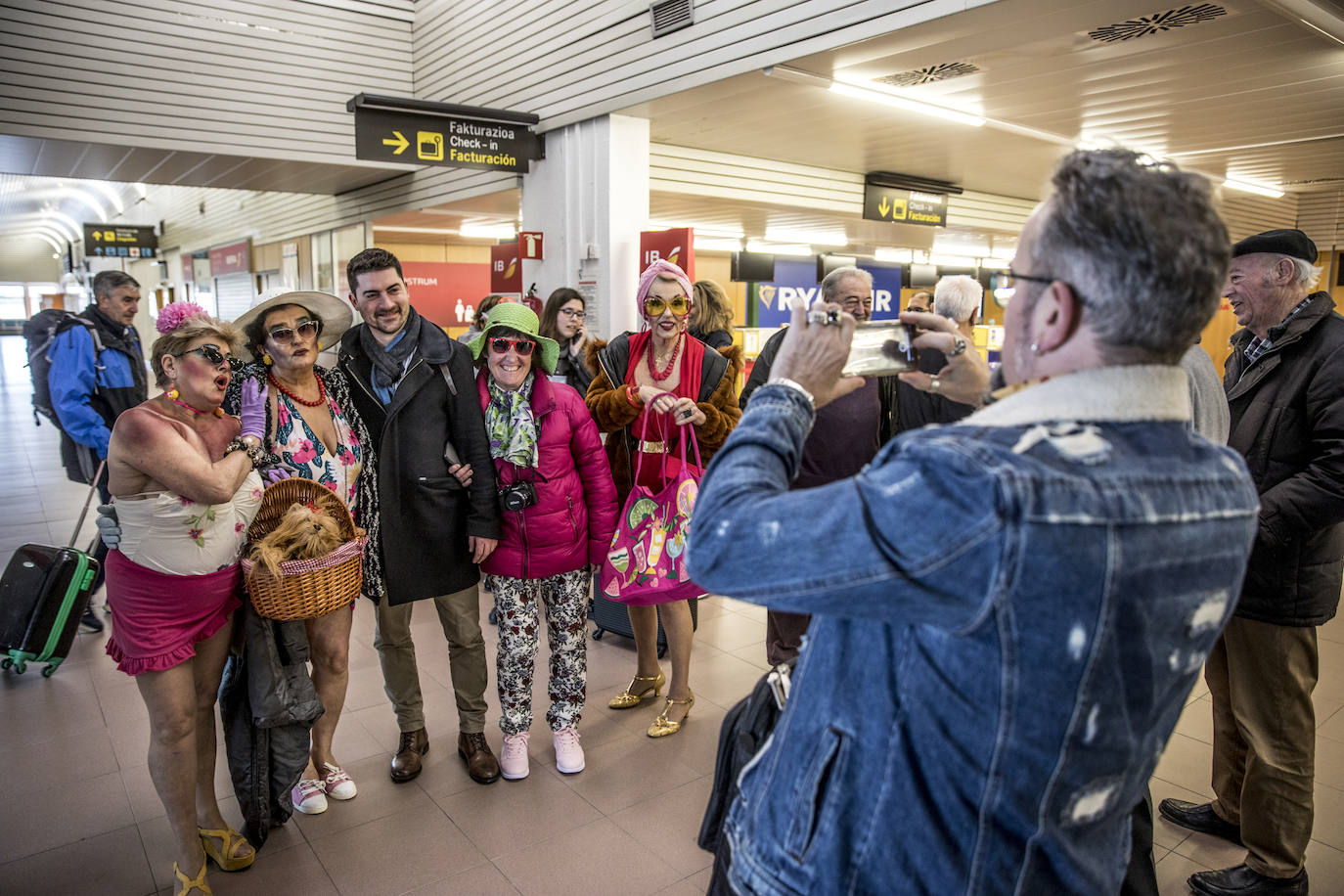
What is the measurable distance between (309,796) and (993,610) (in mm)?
2950

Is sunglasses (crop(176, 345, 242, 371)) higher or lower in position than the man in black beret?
higher

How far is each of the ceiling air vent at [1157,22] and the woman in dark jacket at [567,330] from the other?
343 cm

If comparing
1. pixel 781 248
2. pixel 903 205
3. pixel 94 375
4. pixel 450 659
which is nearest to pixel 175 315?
pixel 450 659

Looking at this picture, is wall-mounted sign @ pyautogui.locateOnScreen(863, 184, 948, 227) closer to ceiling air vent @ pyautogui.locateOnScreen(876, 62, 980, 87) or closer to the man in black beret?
ceiling air vent @ pyautogui.locateOnScreen(876, 62, 980, 87)

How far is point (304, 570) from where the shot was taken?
8.23 ft

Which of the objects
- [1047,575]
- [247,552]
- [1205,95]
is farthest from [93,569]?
[1205,95]

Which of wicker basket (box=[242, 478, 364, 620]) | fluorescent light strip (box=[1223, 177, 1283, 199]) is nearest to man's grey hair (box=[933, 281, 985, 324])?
wicker basket (box=[242, 478, 364, 620])

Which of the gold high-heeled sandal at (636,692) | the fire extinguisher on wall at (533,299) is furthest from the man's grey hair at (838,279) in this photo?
the fire extinguisher on wall at (533,299)

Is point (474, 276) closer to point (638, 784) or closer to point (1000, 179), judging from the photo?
point (1000, 179)

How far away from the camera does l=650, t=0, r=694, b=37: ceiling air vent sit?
A: 5438mm

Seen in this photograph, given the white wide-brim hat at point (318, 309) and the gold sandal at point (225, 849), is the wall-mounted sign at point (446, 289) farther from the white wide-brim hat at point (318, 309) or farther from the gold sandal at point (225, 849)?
the gold sandal at point (225, 849)

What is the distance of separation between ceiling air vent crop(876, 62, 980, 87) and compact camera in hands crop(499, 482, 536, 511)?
4.06 meters

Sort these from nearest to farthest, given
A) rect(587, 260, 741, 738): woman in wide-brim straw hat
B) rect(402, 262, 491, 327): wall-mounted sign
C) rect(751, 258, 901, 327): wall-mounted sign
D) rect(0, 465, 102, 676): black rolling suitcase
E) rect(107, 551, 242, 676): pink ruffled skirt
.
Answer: rect(107, 551, 242, 676): pink ruffled skirt < rect(587, 260, 741, 738): woman in wide-brim straw hat < rect(0, 465, 102, 676): black rolling suitcase < rect(751, 258, 901, 327): wall-mounted sign < rect(402, 262, 491, 327): wall-mounted sign

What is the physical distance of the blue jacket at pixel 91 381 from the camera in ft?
15.2
